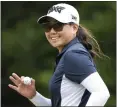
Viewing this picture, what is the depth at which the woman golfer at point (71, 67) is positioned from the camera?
3.38 meters

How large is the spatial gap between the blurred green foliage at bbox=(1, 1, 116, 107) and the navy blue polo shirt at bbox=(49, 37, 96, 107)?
23.2ft

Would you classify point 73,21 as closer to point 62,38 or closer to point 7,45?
point 62,38

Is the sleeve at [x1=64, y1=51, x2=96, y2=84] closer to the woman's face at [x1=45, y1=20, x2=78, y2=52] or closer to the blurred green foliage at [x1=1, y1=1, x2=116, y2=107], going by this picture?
the woman's face at [x1=45, y1=20, x2=78, y2=52]

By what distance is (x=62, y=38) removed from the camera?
12.1 ft

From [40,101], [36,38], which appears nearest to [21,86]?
[40,101]

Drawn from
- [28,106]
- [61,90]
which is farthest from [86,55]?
[28,106]

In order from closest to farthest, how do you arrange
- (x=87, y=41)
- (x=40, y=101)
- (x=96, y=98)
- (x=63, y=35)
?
(x=96, y=98), (x=63, y=35), (x=87, y=41), (x=40, y=101)

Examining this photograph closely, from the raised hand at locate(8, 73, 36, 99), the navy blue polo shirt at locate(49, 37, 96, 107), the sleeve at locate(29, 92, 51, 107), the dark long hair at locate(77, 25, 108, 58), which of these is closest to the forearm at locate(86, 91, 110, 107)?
the navy blue polo shirt at locate(49, 37, 96, 107)

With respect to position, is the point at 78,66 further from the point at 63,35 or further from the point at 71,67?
the point at 63,35

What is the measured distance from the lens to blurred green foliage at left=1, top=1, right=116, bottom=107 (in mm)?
10703

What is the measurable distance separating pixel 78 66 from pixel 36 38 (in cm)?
749

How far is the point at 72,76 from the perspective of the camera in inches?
134

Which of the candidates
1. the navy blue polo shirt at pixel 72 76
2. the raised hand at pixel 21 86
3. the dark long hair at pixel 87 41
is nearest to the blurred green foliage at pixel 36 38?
the raised hand at pixel 21 86

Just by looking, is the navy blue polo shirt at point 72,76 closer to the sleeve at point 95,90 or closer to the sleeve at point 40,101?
the sleeve at point 95,90
